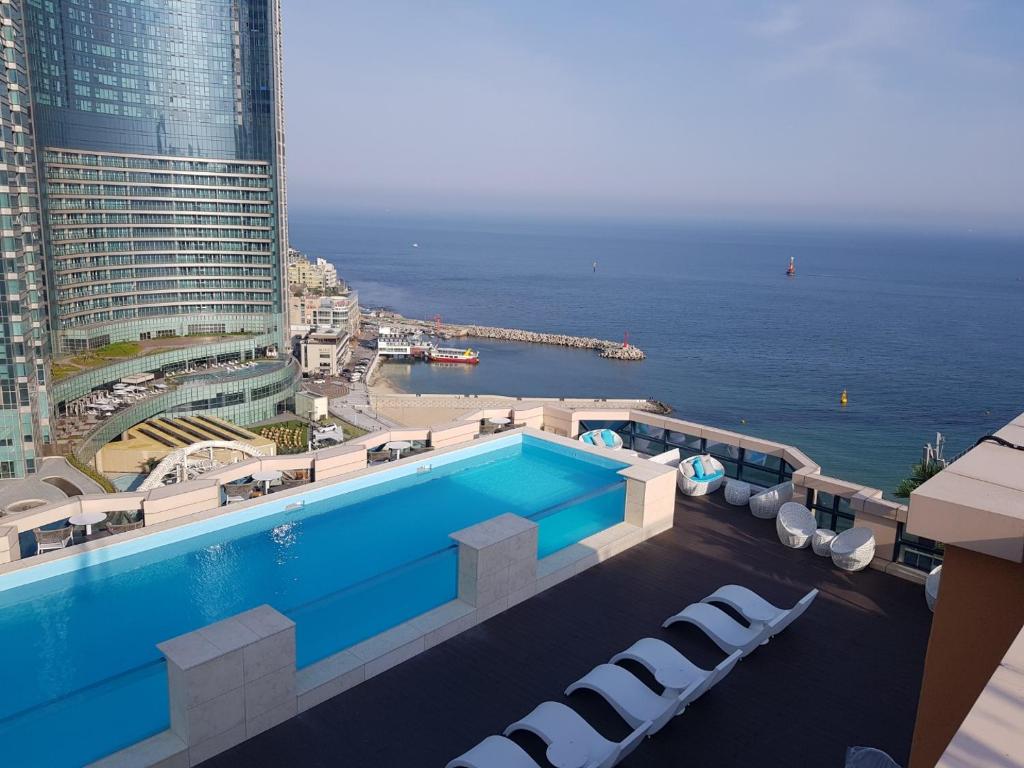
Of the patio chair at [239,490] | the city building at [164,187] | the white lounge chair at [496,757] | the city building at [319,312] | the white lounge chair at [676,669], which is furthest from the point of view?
the city building at [319,312]

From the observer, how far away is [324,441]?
41.2 m

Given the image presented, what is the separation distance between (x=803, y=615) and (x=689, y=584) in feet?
4.52

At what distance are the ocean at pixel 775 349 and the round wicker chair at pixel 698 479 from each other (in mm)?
31335

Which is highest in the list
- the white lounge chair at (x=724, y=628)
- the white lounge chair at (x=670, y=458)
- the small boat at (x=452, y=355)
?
the white lounge chair at (x=670, y=458)

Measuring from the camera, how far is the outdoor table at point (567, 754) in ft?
19.8

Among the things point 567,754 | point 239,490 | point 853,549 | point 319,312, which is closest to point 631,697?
point 567,754

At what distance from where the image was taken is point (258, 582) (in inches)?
413

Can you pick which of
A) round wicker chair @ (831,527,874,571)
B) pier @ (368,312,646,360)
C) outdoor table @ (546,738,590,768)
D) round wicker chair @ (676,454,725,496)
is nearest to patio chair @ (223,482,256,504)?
round wicker chair @ (676,454,725,496)

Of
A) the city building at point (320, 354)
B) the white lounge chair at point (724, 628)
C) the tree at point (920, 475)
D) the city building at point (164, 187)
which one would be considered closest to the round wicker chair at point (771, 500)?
the white lounge chair at point (724, 628)

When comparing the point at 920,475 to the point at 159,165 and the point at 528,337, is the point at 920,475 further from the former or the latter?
the point at 528,337

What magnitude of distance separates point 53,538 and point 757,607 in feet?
34.4

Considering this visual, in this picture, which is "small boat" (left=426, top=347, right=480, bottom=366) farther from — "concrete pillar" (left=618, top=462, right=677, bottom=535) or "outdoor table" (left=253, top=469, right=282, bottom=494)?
"concrete pillar" (left=618, top=462, right=677, bottom=535)

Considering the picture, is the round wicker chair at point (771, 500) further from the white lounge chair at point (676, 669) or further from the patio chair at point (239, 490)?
the patio chair at point (239, 490)

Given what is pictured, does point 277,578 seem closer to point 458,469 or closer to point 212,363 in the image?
point 458,469
